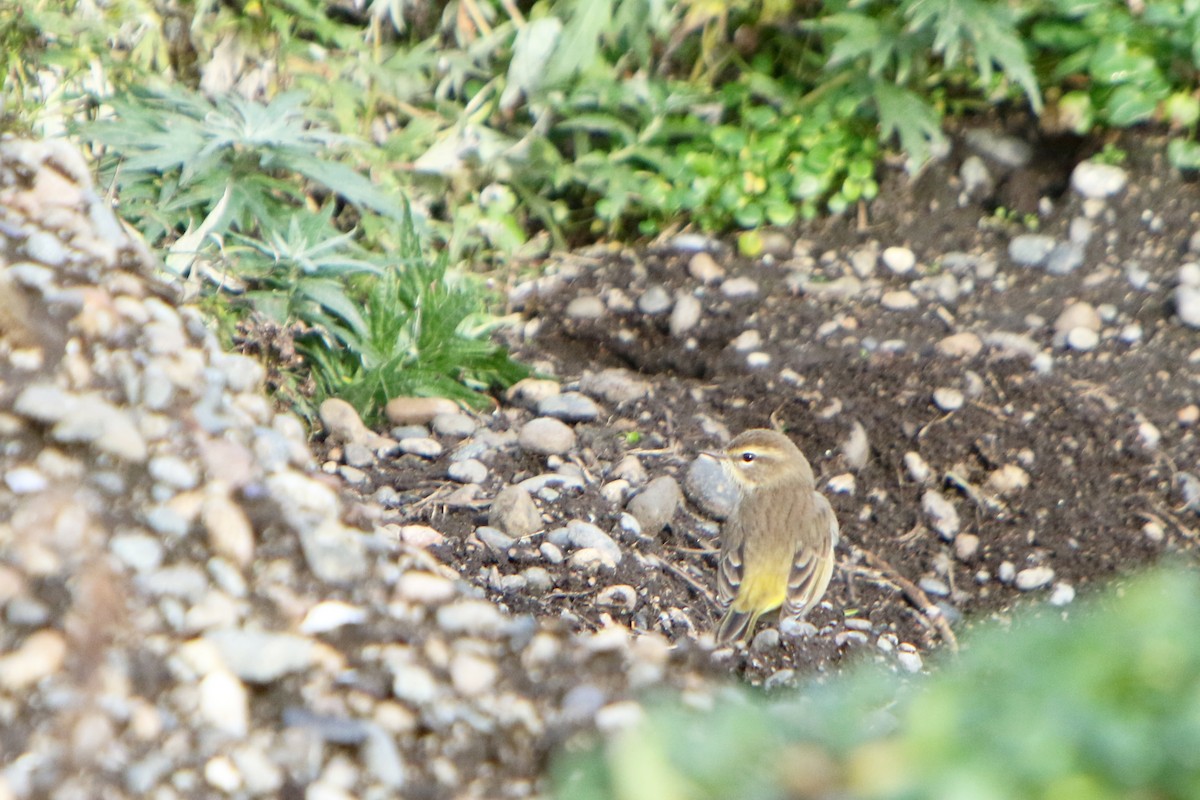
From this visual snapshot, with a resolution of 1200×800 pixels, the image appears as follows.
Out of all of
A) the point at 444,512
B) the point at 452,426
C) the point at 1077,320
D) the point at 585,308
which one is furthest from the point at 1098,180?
the point at 444,512

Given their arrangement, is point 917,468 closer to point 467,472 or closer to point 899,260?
point 899,260

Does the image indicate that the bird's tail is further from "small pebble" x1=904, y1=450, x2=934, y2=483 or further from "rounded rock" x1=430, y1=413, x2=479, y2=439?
"rounded rock" x1=430, y1=413, x2=479, y2=439

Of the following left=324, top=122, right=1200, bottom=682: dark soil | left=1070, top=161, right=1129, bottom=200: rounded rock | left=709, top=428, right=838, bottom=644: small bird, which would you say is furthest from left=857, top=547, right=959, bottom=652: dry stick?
left=1070, top=161, right=1129, bottom=200: rounded rock

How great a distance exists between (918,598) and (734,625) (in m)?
0.88

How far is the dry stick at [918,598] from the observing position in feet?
16.9

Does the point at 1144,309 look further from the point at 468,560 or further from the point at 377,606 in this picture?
the point at 377,606

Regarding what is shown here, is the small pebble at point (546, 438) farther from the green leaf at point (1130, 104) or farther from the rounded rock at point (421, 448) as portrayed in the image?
the green leaf at point (1130, 104)

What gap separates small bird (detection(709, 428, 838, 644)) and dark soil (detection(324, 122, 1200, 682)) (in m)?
0.13

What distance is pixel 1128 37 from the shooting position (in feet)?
22.1

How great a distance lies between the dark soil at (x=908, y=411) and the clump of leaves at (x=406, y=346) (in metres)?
0.28

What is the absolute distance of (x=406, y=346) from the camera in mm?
5543

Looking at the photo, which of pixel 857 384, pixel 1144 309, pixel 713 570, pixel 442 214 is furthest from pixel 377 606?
pixel 1144 309

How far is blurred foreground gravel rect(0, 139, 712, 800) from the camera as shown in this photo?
7.97 feet

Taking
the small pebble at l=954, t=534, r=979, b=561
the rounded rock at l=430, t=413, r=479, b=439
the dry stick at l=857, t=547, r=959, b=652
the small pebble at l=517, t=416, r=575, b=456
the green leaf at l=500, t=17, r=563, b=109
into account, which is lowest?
the small pebble at l=954, t=534, r=979, b=561
